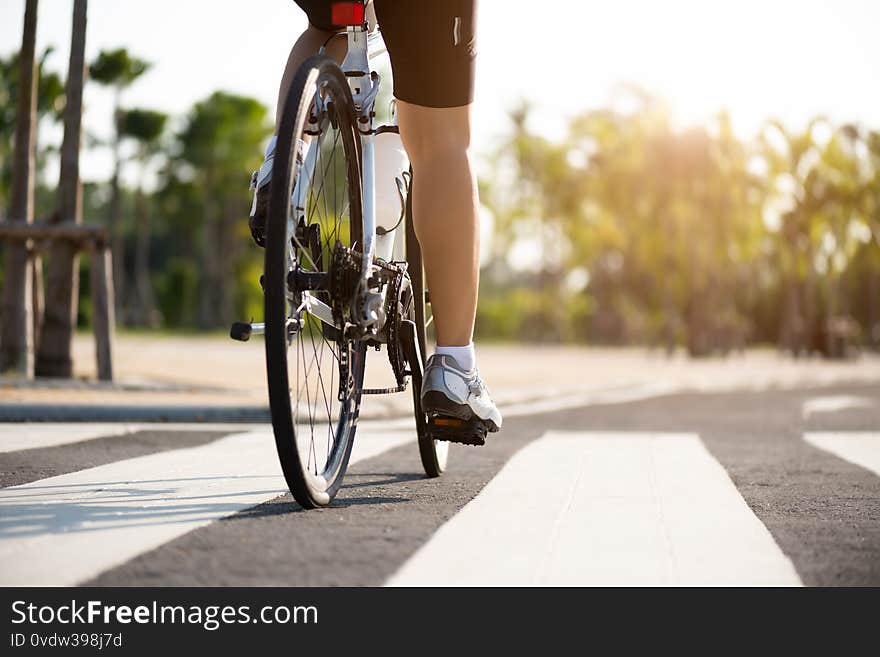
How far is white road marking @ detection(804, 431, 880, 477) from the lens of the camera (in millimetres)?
4530

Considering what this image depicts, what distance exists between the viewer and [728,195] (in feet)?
131

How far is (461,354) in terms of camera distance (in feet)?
10.9

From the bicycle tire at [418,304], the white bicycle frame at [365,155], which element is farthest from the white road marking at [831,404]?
the white bicycle frame at [365,155]

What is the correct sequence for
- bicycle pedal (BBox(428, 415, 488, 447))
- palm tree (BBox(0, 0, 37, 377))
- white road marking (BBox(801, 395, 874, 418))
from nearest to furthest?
bicycle pedal (BBox(428, 415, 488, 447)), white road marking (BBox(801, 395, 874, 418)), palm tree (BBox(0, 0, 37, 377))

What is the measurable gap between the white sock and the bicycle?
0.65 ft

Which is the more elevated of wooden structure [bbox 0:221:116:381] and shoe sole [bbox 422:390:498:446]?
wooden structure [bbox 0:221:116:381]

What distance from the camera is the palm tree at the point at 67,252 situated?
31.5 feet

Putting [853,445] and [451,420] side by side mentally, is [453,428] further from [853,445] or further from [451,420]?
[853,445]

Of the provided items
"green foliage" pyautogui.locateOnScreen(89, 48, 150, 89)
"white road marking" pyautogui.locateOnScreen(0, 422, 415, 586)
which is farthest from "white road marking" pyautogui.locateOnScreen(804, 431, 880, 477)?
"green foliage" pyautogui.locateOnScreen(89, 48, 150, 89)

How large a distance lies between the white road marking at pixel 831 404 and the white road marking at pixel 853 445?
2306 millimetres

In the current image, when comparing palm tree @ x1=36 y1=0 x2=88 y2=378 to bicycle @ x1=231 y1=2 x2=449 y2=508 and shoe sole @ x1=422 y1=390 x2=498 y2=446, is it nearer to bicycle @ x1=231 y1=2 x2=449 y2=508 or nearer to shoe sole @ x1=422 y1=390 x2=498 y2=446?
bicycle @ x1=231 y1=2 x2=449 y2=508

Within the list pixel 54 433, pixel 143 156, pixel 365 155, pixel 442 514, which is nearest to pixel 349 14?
pixel 365 155

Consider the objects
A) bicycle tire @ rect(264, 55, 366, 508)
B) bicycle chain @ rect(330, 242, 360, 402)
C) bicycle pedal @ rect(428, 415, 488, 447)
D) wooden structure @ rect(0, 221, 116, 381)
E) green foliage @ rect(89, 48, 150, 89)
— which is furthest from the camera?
green foliage @ rect(89, 48, 150, 89)

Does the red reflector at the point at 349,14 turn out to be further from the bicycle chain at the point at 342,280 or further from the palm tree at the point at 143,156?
the palm tree at the point at 143,156
